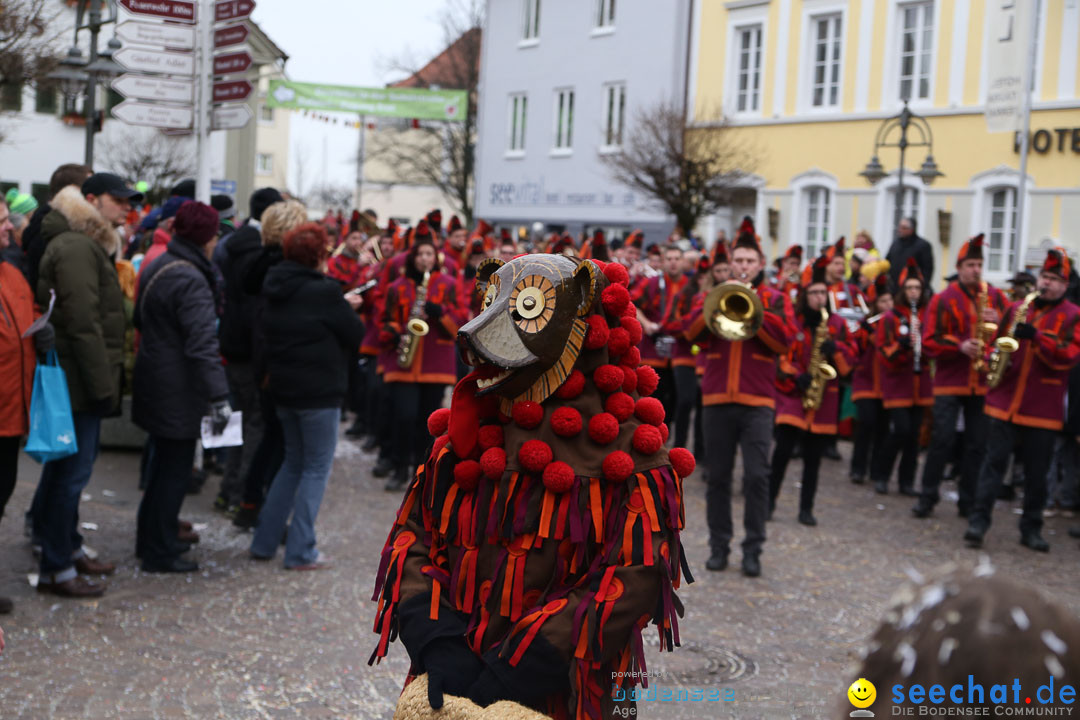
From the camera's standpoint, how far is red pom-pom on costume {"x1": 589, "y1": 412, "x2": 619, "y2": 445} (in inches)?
117

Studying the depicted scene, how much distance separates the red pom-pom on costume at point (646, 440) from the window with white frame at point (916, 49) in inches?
842

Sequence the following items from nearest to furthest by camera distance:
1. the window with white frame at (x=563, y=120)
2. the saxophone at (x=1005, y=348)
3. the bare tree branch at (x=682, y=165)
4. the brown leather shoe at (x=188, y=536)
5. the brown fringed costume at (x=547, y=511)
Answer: the brown fringed costume at (x=547, y=511) < the brown leather shoe at (x=188, y=536) < the saxophone at (x=1005, y=348) < the bare tree branch at (x=682, y=165) < the window with white frame at (x=563, y=120)

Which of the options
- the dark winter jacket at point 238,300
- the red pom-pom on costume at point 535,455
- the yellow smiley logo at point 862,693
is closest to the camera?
the yellow smiley logo at point 862,693

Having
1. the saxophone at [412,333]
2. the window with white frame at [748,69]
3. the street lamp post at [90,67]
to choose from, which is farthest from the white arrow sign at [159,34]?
the window with white frame at [748,69]

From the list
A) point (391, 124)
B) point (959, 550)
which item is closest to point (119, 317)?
point (959, 550)

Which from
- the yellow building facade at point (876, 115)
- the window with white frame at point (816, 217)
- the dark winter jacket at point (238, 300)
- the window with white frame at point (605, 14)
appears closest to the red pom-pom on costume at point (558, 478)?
the dark winter jacket at point (238, 300)

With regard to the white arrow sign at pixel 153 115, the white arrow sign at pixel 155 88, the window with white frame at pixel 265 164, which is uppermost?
the window with white frame at pixel 265 164

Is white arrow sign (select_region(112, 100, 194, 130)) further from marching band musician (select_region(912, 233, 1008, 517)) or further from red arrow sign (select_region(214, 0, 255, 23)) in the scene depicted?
marching band musician (select_region(912, 233, 1008, 517))

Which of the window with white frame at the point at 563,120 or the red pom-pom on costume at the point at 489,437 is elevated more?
the window with white frame at the point at 563,120

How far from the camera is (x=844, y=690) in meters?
1.46

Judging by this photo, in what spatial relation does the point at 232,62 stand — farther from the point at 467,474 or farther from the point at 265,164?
the point at 265,164

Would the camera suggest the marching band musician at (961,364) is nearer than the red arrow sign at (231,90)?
Yes

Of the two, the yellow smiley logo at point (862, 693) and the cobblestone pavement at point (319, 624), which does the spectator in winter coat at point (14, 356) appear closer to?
the cobblestone pavement at point (319, 624)

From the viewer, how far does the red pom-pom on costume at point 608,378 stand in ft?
9.94
